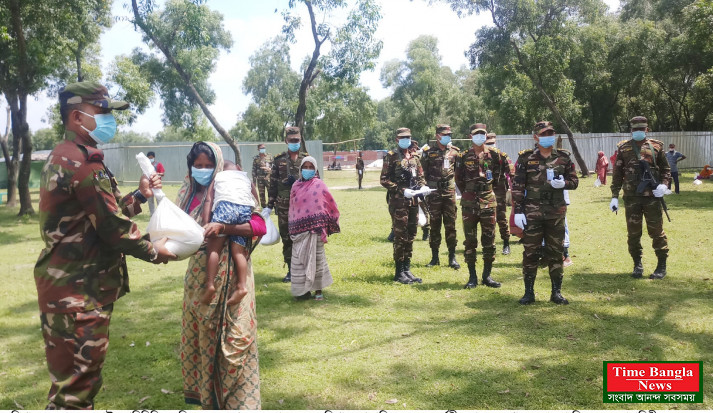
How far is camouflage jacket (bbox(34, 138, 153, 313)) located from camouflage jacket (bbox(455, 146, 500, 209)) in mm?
5209

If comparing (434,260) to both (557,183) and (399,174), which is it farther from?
(557,183)

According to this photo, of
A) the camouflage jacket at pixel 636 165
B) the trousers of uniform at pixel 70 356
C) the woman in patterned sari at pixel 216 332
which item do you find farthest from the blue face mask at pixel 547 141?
the trousers of uniform at pixel 70 356

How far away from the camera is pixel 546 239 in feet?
22.9

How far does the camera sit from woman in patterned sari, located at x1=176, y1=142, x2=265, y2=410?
3.92 m

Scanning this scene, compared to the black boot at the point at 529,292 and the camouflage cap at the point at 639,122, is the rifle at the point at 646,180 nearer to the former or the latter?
the camouflage cap at the point at 639,122

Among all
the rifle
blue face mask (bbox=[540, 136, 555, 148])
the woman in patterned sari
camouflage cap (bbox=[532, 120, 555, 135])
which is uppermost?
camouflage cap (bbox=[532, 120, 555, 135])

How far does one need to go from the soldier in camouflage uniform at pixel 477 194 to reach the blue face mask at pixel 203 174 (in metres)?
4.40

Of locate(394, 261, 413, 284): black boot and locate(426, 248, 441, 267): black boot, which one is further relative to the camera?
locate(426, 248, 441, 267): black boot

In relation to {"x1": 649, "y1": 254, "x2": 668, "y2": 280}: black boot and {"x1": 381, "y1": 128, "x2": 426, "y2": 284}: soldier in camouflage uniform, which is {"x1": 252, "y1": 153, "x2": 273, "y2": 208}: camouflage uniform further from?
{"x1": 649, "y1": 254, "x2": 668, "y2": 280}: black boot

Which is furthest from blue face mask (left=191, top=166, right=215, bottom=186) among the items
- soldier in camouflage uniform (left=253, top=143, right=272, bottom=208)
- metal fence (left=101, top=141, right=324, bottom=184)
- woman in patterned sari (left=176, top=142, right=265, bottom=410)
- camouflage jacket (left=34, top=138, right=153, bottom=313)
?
metal fence (left=101, top=141, right=324, bottom=184)

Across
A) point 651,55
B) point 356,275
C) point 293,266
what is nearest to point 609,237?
point 356,275

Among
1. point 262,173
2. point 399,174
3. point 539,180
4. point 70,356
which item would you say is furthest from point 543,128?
point 262,173

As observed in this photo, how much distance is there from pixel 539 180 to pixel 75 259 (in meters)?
5.39

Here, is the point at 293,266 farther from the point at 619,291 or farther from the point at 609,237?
the point at 609,237
